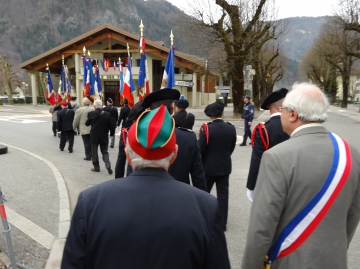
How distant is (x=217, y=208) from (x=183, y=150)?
6.56 feet

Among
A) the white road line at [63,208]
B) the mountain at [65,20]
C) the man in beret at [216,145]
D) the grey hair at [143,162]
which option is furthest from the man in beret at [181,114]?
the mountain at [65,20]

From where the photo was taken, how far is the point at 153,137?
1474mm

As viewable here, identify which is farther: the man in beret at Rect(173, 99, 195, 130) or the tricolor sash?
the man in beret at Rect(173, 99, 195, 130)

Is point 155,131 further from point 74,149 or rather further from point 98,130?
point 74,149

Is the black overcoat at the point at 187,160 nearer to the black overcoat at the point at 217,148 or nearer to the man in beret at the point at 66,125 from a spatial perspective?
the black overcoat at the point at 217,148

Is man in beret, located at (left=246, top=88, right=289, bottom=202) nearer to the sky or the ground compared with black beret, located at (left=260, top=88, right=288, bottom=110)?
nearer to the ground

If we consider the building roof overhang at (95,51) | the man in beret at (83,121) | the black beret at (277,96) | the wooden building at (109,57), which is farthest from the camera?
the wooden building at (109,57)

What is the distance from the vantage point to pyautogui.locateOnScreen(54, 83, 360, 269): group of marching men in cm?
137

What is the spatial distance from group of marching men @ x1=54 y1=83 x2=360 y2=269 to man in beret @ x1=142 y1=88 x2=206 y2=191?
152 cm

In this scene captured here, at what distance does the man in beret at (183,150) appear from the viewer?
137 inches

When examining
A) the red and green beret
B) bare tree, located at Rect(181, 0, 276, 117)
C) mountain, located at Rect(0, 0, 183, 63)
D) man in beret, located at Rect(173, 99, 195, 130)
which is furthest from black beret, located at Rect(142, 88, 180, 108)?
mountain, located at Rect(0, 0, 183, 63)

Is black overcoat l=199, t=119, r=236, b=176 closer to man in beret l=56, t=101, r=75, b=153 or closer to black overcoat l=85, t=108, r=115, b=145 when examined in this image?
black overcoat l=85, t=108, r=115, b=145

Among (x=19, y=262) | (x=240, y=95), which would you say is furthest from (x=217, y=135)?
(x=240, y=95)

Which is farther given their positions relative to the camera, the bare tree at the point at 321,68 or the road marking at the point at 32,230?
the bare tree at the point at 321,68
